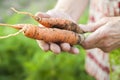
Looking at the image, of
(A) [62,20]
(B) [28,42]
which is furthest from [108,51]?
(B) [28,42]

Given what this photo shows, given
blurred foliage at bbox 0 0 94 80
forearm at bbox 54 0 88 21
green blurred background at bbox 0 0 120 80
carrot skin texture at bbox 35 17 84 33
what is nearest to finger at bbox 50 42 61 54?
carrot skin texture at bbox 35 17 84 33

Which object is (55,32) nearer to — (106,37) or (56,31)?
(56,31)

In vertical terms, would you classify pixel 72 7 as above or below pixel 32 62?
above

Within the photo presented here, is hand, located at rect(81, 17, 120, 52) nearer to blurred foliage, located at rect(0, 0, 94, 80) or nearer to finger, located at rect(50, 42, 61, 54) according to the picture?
finger, located at rect(50, 42, 61, 54)

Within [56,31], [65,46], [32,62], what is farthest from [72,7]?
[32,62]

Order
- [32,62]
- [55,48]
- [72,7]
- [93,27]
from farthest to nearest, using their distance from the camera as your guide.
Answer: [32,62]
[72,7]
[93,27]
[55,48]
